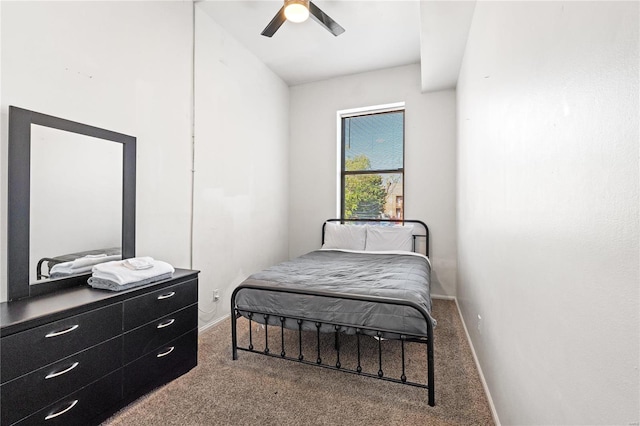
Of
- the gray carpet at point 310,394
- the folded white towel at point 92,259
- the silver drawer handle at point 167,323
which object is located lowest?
the gray carpet at point 310,394

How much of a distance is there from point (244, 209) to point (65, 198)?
1817 millimetres

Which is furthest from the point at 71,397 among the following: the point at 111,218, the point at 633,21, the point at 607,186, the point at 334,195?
the point at 334,195

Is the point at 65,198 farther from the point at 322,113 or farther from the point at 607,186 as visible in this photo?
the point at 322,113

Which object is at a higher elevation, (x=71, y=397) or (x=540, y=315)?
(x=540, y=315)

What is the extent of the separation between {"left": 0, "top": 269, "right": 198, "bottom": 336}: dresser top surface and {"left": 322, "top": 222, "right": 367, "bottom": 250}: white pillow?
2.40m

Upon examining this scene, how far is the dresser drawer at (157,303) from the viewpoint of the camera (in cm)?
174

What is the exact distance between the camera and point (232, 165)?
329 centimetres

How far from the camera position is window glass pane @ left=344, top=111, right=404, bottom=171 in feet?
13.9

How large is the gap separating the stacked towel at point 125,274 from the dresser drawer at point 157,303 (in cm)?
9

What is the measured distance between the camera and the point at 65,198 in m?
1.81

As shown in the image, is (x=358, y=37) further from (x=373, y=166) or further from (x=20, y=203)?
(x=20, y=203)

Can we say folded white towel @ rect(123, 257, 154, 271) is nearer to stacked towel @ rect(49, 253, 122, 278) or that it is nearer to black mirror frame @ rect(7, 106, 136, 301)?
stacked towel @ rect(49, 253, 122, 278)

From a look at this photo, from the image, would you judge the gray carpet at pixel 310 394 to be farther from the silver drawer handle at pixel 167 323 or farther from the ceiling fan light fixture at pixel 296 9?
the ceiling fan light fixture at pixel 296 9

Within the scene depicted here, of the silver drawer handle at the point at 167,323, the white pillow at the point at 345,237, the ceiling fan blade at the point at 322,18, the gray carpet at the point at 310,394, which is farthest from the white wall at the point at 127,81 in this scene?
the white pillow at the point at 345,237
